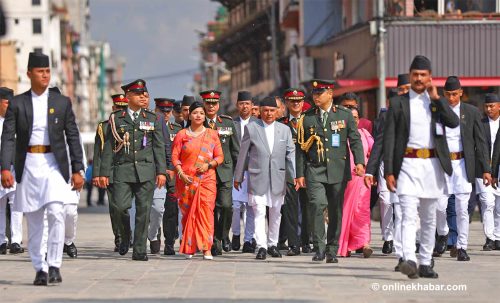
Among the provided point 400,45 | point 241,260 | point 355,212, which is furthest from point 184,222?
point 400,45

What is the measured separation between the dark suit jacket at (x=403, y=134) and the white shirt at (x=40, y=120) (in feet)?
10.4

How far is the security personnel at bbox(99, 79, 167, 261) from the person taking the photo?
16641mm

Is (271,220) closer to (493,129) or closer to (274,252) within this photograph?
(274,252)

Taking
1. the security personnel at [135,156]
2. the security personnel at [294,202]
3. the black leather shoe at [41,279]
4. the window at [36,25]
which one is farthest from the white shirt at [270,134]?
the window at [36,25]

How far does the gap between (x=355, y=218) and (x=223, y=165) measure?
73.8 inches

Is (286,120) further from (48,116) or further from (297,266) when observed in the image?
(48,116)

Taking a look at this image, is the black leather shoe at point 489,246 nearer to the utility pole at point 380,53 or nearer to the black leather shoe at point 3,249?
the black leather shoe at point 3,249

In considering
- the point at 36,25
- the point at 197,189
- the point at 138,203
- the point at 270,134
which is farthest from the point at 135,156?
the point at 36,25

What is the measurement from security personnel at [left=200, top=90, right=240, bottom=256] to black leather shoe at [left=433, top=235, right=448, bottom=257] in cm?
275

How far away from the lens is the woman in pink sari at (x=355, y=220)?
16891mm

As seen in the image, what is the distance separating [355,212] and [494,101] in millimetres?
2971

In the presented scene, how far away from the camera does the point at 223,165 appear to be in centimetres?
Answer: 1777

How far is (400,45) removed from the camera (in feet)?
113

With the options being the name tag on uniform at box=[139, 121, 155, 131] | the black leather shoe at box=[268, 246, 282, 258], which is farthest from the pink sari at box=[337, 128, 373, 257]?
the name tag on uniform at box=[139, 121, 155, 131]
